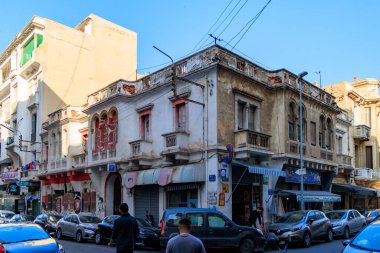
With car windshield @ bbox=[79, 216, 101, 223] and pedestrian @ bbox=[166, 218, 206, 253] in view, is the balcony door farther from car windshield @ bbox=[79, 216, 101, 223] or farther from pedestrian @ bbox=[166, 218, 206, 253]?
pedestrian @ bbox=[166, 218, 206, 253]

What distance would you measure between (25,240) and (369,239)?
734 centimetres

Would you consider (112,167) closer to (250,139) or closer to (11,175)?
(250,139)

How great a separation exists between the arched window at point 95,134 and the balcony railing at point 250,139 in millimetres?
11212

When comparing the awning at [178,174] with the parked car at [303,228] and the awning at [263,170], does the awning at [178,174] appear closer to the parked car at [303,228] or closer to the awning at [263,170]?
the awning at [263,170]

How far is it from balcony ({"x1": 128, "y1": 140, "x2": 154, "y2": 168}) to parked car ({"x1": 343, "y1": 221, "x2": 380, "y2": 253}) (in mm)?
17372

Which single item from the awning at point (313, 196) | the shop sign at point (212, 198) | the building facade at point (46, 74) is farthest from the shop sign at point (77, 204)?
the awning at point (313, 196)

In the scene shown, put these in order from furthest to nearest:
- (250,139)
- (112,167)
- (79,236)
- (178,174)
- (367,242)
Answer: (112,167) → (250,139) → (178,174) → (79,236) → (367,242)

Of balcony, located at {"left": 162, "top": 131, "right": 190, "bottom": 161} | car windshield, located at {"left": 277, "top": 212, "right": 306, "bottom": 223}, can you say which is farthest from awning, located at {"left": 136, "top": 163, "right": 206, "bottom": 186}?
car windshield, located at {"left": 277, "top": 212, "right": 306, "bottom": 223}

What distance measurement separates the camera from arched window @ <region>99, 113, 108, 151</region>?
2915 centimetres

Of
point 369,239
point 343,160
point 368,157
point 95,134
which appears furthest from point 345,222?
point 368,157

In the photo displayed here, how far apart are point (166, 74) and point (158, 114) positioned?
7.78ft

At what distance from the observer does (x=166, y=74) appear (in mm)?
25312

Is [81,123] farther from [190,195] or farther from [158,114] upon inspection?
[190,195]

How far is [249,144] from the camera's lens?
22766 mm
